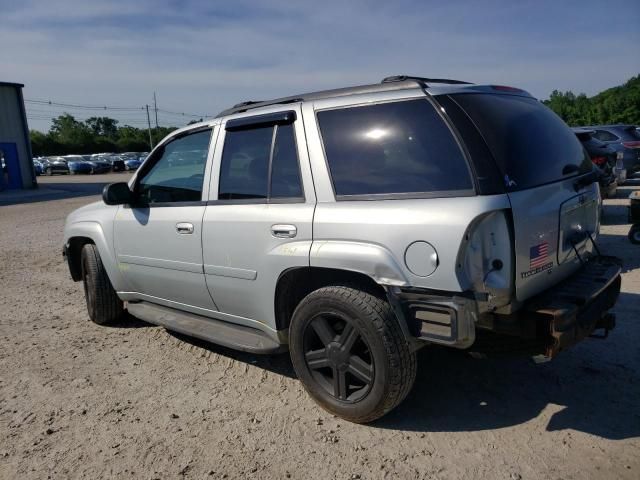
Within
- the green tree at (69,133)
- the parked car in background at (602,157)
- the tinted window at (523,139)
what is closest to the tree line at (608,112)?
the parked car in background at (602,157)

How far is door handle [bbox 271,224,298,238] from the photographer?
3094 mm

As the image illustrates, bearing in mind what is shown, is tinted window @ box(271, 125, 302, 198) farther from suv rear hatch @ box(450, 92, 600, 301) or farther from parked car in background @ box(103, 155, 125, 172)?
parked car in background @ box(103, 155, 125, 172)

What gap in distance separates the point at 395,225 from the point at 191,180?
1892 mm

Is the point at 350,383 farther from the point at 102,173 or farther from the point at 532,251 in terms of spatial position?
the point at 102,173

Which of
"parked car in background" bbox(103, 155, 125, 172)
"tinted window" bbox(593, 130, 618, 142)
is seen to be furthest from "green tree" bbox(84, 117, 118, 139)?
"tinted window" bbox(593, 130, 618, 142)

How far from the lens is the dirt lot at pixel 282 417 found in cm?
268

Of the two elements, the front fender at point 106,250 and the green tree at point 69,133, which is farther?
the green tree at point 69,133

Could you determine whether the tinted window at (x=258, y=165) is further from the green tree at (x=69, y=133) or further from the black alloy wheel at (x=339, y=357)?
the green tree at (x=69, y=133)

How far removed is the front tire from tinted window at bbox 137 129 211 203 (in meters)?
1.37

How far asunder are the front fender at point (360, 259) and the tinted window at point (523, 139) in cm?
72

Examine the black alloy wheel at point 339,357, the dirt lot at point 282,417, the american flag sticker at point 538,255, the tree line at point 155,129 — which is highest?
the tree line at point 155,129

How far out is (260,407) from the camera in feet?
10.9

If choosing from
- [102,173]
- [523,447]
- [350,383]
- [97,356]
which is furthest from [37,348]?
[102,173]

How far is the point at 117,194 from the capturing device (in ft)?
13.7
